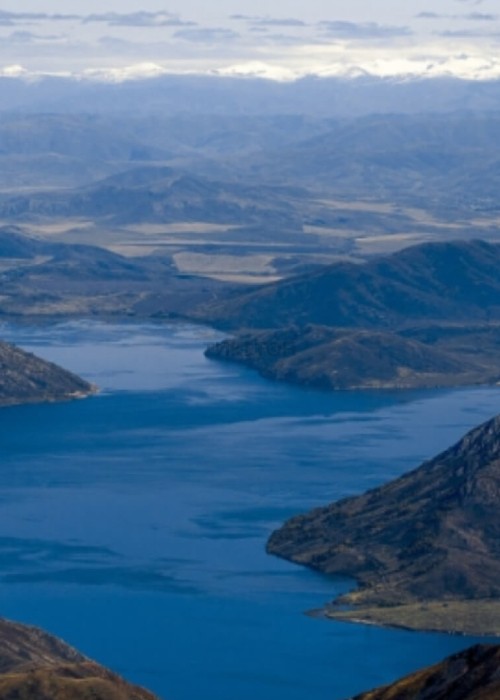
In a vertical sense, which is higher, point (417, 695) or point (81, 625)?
point (417, 695)

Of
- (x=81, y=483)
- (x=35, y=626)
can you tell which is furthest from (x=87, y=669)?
(x=81, y=483)

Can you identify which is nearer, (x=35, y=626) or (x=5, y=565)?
(x=35, y=626)

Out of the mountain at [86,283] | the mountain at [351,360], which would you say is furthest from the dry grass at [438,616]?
the mountain at [86,283]

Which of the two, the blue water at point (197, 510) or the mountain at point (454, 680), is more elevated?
the mountain at point (454, 680)

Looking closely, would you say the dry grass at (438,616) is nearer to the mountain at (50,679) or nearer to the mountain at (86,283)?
the mountain at (50,679)

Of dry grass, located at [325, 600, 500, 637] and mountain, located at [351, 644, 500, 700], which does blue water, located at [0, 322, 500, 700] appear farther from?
mountain, located at [351, 644, 500, 700]

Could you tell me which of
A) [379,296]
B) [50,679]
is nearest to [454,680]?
[50,679]

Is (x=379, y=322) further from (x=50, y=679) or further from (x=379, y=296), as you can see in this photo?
(x=50, y=679)

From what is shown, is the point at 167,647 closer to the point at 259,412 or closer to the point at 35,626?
the point at 35,626
